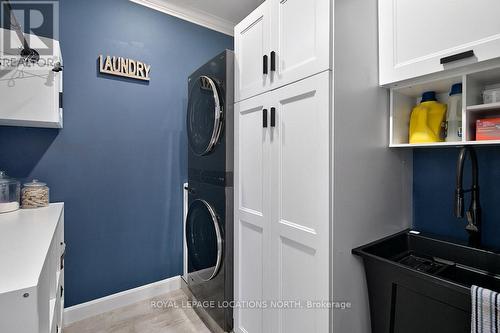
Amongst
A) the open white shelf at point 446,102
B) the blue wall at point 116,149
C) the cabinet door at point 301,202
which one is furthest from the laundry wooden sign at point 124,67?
the open white shelf at point 446,102

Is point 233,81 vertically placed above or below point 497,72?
above

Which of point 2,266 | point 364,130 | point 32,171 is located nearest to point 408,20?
point 364,130

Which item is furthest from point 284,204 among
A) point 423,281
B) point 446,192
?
point 446,192

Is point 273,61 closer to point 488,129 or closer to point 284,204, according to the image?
point 284,204

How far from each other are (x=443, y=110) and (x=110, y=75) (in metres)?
2.33

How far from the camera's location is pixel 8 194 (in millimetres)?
1468

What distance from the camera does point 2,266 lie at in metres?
0.70

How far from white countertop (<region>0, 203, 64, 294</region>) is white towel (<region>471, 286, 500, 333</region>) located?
1.28 metres

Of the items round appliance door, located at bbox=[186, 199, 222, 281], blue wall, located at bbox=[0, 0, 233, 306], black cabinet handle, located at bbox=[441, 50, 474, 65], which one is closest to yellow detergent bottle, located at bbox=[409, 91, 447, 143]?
black cabinet handle, located at bbox=[441, 50, 474, 65]

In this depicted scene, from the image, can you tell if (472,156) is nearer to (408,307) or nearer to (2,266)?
(408,307)

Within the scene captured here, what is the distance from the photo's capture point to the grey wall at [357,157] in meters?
1.04

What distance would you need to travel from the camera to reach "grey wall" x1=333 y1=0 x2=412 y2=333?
1.04 m

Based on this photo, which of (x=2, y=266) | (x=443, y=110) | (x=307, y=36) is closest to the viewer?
(x=2, y=266)

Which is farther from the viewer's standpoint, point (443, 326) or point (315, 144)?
point (315, 144)
